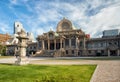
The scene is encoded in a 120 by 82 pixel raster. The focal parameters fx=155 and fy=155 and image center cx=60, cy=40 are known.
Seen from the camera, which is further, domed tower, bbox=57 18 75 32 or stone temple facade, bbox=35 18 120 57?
domed tower, bbox=57 18 75 32

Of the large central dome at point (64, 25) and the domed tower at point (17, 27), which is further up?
the domed tower at point (17, 27)

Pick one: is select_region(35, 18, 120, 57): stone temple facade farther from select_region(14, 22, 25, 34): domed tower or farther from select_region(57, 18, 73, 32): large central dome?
select_region(14, 22, 25, 34): domed tower

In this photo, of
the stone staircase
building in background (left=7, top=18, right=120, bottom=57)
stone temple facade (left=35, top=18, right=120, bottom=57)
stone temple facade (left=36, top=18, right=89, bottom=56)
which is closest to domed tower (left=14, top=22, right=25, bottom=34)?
building in background (left=7, top=18, right=120, bottom=57)

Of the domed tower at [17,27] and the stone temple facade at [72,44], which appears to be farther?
the domed tower at [17,27]

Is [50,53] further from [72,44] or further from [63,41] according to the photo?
[72,44]

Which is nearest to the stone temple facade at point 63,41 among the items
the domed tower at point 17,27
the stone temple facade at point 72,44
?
the stone temple facade at point 72,44

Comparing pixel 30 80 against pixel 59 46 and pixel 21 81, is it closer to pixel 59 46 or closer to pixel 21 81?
pixel 21 81

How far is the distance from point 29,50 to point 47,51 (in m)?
17.5

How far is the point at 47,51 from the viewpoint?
242 feet

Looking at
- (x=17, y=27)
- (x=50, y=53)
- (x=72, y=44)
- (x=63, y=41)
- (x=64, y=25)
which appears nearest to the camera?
(x=50, y=53)

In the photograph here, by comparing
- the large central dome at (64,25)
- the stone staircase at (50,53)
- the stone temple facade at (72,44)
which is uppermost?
the large central dome at (64,25)

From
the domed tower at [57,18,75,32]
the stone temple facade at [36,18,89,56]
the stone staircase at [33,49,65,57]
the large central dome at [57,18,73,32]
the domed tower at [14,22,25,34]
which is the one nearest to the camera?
the stone staircase at [33,49,65,57]

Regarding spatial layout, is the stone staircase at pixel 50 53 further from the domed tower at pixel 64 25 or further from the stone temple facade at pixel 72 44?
the domed tower at pixel 64 25

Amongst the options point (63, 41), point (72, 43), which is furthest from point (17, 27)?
point (72, 43)
